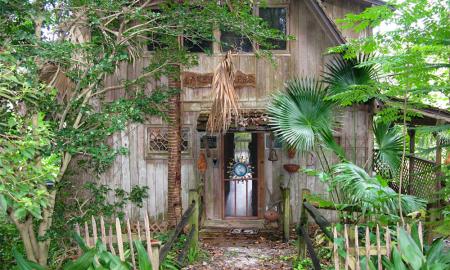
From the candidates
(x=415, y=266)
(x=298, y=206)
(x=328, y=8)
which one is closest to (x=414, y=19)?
(x=415, y=266)

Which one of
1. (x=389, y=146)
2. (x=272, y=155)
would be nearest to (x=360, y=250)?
(x=389, y=146)

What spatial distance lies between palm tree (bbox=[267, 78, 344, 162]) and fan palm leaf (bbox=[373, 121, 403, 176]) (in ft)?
4.01

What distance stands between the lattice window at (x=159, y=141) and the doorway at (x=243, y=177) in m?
0.89

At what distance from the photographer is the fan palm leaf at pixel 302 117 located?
6.19 metres

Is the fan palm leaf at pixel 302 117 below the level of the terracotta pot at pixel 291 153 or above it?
above

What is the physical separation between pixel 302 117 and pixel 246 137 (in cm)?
230

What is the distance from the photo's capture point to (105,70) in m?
4.64

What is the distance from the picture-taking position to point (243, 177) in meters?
8.59

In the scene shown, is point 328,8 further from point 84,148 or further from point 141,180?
point 84,148

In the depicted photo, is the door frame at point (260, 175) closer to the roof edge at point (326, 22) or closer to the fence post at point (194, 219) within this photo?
the fence post at point (194, 219)

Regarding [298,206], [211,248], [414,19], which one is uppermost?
[414,19]

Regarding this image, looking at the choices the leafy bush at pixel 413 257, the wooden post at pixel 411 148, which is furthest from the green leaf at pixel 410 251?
the wooden post at pixel 411 148

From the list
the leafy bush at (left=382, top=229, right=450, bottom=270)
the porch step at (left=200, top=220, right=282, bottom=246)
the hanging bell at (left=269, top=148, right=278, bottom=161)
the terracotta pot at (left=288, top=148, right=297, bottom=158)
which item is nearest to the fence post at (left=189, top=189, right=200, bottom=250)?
the porch step at (left=200, top=220, right=282, bottom=246)

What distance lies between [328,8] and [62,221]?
7041mm
